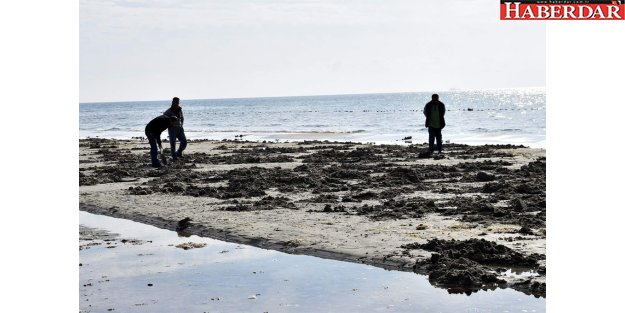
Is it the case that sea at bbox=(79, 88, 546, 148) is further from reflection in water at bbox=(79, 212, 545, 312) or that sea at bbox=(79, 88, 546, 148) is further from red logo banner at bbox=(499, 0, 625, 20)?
red logo banner at bbox=(499, 0, 625, 20)

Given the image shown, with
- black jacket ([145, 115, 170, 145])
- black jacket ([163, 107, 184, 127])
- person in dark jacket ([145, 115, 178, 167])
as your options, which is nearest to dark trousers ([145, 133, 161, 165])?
person in dark jacket ([145, 115, 178, 167])

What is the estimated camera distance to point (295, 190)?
1568 cm

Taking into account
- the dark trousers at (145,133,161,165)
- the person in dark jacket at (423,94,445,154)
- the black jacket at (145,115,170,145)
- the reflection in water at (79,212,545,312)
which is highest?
the person in dark jacket at (423,94,445,154)

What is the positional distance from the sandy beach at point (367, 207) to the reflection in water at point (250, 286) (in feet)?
1.20

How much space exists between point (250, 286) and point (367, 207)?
16.9 feet

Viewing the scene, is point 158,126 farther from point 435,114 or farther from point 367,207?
point 435,114

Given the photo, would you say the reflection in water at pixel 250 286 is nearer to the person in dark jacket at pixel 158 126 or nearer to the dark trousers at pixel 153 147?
the person in dark jacket at pixel 158 126

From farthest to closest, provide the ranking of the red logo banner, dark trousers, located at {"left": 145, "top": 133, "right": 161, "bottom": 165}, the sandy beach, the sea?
the sea → dark trousers, located at {"left": 145, "top": 133, "right": 161, "bottom": 165} → the sandy beach → the red logo banner

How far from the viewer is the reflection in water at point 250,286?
711cm

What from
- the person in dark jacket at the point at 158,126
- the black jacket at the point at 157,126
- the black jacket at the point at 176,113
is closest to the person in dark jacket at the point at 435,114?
the black jacket at the point at 176,113

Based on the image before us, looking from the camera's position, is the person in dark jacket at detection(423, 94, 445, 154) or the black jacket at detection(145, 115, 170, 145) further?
the person in dark jacket at detection(423, 94, 445, 154)

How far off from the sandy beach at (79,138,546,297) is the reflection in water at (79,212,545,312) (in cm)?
36

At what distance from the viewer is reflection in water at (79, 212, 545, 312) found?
7105mm

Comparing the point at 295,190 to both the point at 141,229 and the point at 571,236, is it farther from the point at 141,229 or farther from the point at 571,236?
the point at 571,236
